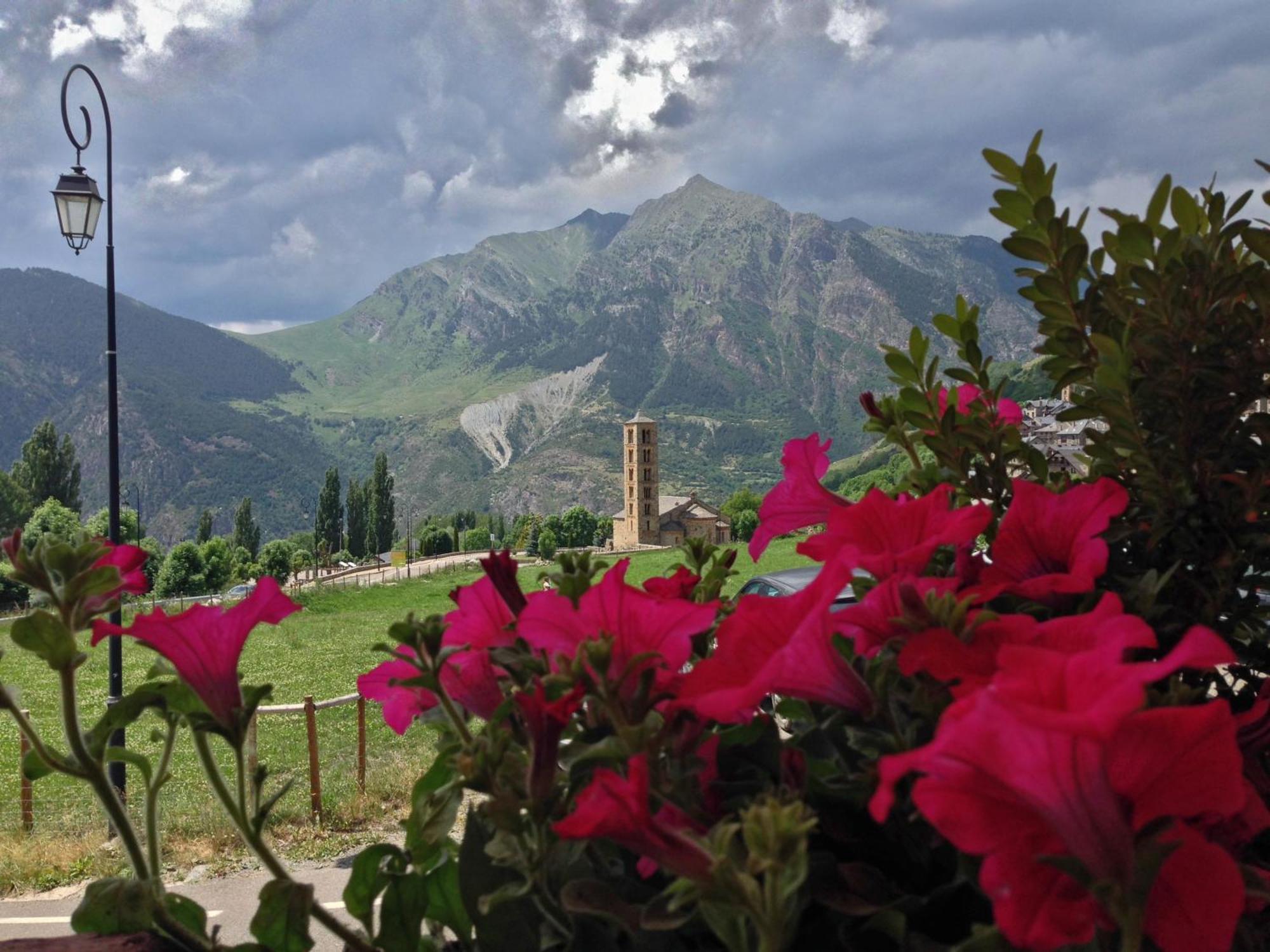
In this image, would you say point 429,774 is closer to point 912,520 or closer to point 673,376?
point 912,520

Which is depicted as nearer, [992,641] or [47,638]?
[992,641]

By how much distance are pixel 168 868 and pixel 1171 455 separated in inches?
266

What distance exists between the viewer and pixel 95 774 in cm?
61

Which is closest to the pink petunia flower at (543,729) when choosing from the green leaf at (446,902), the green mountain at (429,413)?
the green leaf at (446,902)

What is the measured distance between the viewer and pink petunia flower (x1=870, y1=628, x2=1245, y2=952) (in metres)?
0.36

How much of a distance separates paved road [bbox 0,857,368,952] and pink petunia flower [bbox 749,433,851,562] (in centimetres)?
498

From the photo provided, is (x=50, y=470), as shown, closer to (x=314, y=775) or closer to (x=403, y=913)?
(x=314, y=775)

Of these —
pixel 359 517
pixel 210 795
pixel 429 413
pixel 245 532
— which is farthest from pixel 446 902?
pixel 429 413

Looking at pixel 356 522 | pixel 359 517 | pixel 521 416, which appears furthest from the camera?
pixel 521 416

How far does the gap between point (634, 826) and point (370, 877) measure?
32 cm

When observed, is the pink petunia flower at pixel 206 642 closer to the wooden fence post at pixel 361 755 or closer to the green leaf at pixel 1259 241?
the green leaf at pixel 1259 241

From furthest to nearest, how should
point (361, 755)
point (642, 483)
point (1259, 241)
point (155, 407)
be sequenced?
point (155, 407) → point (642, 483) → point (361, 755) → point (1259, 241)

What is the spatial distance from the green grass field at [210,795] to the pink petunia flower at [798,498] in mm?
229

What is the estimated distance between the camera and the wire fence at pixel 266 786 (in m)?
6.84
